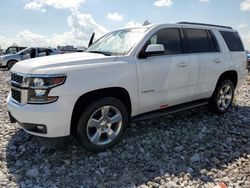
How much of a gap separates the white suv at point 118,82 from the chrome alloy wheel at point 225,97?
136 millimetres

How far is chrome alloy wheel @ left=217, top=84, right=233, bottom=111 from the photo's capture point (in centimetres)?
588

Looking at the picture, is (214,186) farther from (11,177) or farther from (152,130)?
(11,177)

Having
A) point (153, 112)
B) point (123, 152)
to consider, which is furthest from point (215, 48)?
point (123, 152)

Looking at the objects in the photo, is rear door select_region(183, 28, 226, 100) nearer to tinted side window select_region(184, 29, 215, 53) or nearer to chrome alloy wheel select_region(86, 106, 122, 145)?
tinted side window select_region(184, 29, 215, 53)

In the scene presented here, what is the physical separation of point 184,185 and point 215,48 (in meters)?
3.29

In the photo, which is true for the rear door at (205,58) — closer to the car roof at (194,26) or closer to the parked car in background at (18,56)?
the car roof at (194,26)

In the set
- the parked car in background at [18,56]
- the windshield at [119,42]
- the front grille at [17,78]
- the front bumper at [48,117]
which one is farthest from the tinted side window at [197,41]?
the parked car in background at [18,56]

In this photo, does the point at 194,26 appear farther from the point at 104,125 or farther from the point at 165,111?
the point at 104,125

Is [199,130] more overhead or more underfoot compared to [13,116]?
more underfoot

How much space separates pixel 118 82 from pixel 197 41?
87.2 inches

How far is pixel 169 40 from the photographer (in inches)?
187

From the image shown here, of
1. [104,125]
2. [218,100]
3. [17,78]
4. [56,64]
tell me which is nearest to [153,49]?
[104,125]

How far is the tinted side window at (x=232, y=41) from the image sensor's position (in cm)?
587

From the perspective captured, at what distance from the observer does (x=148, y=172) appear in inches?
139
